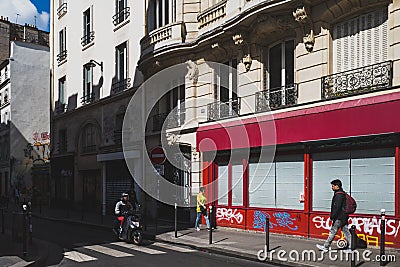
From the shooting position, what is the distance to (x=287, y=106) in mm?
13625

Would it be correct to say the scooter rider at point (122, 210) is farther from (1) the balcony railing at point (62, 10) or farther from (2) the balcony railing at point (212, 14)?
(1) the balcony railing at point (62, 10)

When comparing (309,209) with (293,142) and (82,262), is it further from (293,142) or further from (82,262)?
(82,262)

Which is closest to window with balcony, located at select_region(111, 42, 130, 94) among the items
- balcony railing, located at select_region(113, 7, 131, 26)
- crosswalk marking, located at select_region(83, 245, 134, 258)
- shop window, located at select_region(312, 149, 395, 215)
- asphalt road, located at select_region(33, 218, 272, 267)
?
balcony railing, located at select_region(113, 7, 131, 26)

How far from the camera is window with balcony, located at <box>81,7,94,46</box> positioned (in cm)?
2633

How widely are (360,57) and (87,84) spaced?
17.7 meters

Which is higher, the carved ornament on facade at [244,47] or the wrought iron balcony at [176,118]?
the carved ornament on facade at [244,47]

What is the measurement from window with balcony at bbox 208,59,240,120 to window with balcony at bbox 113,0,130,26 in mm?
7530

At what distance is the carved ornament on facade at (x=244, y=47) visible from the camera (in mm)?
15180

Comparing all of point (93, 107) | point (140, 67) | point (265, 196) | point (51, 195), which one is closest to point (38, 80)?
point (51, 195)

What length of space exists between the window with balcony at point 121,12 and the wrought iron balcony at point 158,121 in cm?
556

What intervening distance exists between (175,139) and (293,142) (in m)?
5.92

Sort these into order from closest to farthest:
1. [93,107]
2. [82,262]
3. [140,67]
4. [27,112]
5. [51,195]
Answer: [82,262] → [140,67] → [93,107] → [51,195] → [27,112]

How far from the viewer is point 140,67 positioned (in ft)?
64.3

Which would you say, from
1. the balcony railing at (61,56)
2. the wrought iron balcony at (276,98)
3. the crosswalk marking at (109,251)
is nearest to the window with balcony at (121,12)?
the balcony railing at (61,56)
